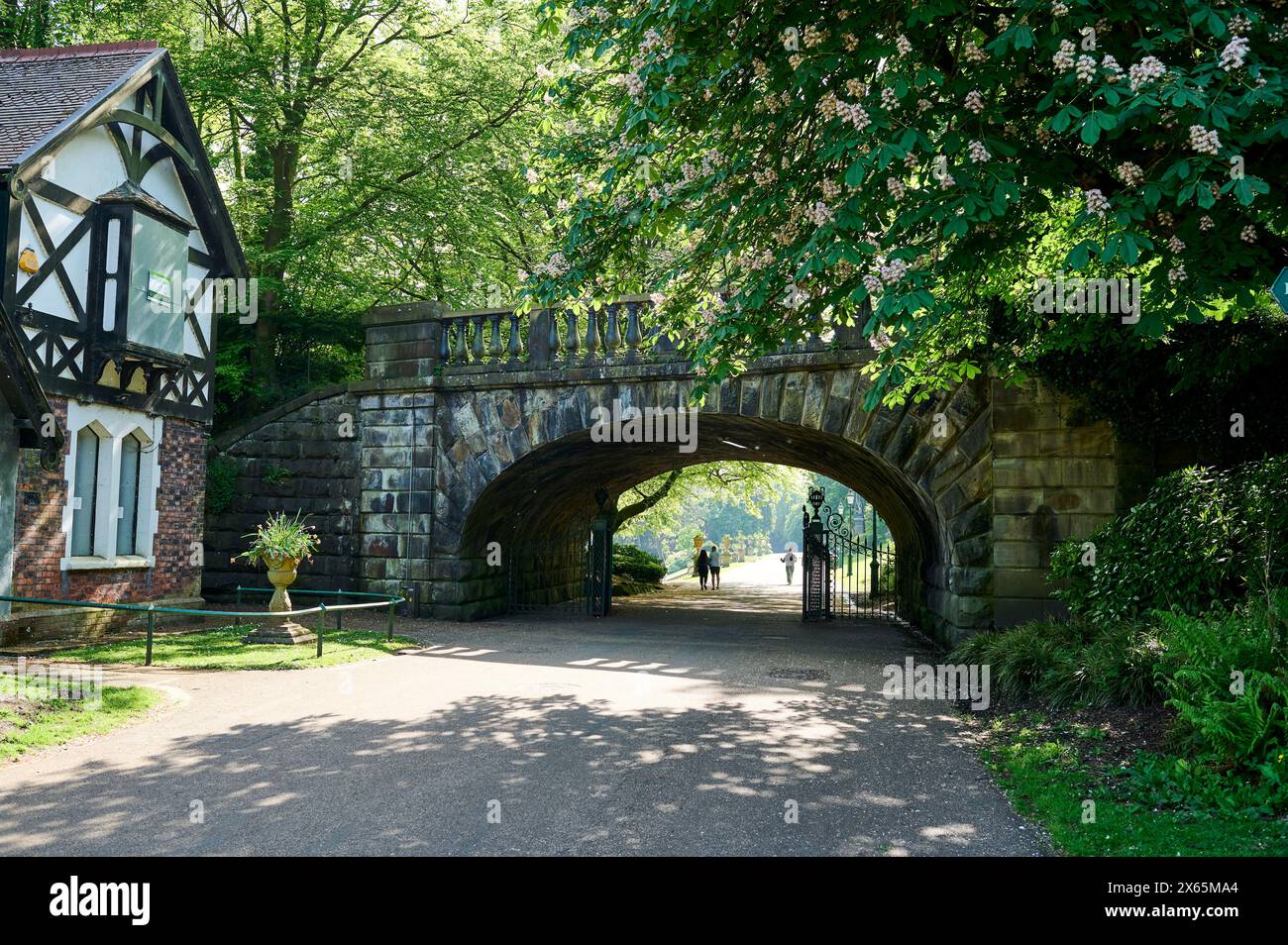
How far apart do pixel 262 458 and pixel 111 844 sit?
1362 centimetres

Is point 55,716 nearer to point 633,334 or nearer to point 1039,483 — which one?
point 633,334

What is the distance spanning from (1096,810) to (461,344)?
12.9 m

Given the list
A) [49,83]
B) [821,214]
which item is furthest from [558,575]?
[821,214]

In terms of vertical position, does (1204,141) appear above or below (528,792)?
above

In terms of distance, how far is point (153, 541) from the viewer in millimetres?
14969

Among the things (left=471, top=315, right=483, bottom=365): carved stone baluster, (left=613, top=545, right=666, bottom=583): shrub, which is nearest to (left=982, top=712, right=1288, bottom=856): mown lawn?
(left=471, top=315, right=483, bottom=365): carved stone baluster

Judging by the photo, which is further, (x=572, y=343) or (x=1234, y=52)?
(x=572, y=343)

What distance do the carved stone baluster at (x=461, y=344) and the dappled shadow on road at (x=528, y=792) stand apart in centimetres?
899

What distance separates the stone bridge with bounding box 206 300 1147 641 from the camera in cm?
1188

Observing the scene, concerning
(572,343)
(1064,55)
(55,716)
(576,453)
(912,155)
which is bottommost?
(55,716)

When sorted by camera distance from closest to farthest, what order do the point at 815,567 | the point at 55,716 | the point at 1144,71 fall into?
the point at 1144,71, the point at 55,716, the point at 815,567

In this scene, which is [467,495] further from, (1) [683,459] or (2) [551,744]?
(2) [551,744]

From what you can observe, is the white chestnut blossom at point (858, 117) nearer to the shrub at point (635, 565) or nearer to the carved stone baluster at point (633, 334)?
the carved stone baluster at point (633, 334)

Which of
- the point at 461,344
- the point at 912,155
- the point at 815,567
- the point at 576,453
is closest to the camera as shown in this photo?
the point at 912,155
